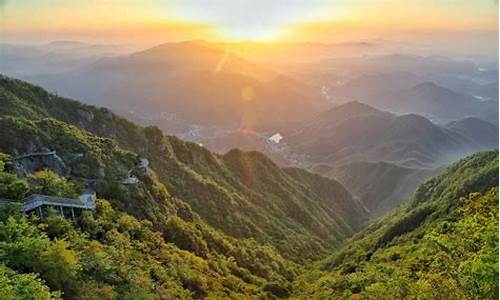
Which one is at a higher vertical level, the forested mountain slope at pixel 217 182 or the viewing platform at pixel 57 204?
the viewing platform at pixel 57 204

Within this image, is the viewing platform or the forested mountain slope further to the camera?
the forested mountain slope

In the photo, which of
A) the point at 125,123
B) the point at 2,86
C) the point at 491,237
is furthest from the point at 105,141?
Result: the point at 491,237

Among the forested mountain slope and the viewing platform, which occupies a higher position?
the viewing platform

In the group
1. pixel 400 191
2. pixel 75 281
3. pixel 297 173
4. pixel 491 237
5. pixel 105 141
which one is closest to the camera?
pixel 491 237

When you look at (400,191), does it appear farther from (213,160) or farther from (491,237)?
(491,237)

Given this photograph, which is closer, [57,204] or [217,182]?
[57,204]

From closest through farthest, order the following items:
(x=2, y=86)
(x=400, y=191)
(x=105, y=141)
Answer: (x=105, y=141) → (x=2, y=86) → (x=400, y=191)

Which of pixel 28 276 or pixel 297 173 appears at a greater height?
pixel 28 276

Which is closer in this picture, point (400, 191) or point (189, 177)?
point (189, 177)

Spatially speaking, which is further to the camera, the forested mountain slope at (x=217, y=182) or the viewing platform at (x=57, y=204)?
the forested mountain slope at (x=217, y=182)

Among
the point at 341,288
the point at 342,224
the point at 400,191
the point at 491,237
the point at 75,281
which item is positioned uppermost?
the point at 491,237

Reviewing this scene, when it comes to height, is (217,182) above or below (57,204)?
below
